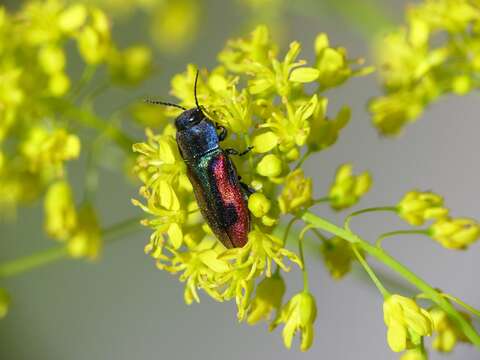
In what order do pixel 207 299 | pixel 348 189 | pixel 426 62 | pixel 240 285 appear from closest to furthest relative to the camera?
pixel 240 285, pixel 348 189, pixel 426 62, pixel 207 299

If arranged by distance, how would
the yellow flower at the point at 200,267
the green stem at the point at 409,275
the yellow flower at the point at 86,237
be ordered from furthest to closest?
the yellow flower at the point at 86,237 < the yellow flower at the point at 200,267 < the green stem at the point at 409,275

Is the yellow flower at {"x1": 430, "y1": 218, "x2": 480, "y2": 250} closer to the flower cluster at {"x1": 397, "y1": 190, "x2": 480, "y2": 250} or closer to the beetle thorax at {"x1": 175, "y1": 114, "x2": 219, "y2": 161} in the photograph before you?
the flower cluster at {"x1": 397, "y1": 190, "x2": 480, "y2": 250}

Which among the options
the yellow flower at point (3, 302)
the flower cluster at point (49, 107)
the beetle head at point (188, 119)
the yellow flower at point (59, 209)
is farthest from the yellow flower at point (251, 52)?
the yellow flower at point (3, 302)

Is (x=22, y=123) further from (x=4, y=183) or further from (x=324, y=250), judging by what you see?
(x=324, y=250)

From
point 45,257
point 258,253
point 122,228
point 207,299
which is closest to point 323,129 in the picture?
point 258,253

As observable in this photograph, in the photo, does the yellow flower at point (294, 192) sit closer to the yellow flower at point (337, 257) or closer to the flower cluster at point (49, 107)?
the yellow flower at point (337, 257)

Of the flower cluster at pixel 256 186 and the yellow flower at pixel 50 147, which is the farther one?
the yellow flower at pixel 50 147

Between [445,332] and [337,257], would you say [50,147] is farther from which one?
[445,332]
